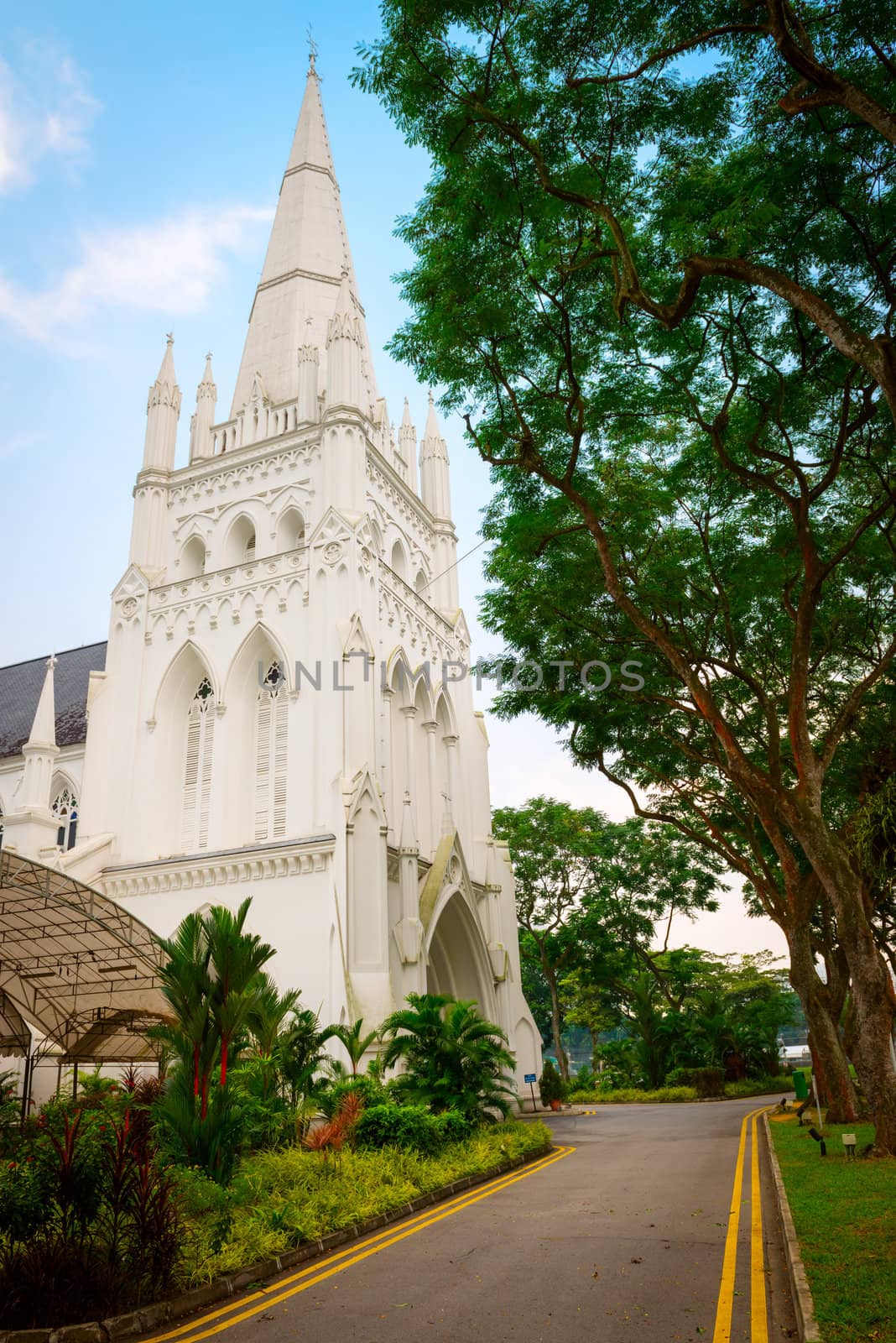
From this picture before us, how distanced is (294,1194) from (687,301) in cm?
974

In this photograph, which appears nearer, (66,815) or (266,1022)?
(266,1022)

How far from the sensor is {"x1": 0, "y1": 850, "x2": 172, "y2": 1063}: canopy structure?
16188 millimetres

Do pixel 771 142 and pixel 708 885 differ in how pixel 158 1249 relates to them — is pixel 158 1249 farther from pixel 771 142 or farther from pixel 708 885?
pixel 708 885

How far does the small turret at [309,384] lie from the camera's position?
1099 inches

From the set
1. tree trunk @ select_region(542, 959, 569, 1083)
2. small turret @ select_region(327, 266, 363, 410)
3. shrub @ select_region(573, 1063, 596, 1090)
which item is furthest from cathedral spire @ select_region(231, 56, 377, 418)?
shrub @ select_region(573, 1063, 596, 1090)

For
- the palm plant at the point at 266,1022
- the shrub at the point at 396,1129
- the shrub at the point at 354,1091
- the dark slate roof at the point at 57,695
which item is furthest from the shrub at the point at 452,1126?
the dark slate roof at the point at 57,695

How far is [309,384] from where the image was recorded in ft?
92.9

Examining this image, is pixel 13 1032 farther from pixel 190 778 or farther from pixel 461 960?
pixel 461 960

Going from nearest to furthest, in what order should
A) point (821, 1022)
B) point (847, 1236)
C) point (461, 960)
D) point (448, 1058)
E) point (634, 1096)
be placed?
1. point (847, 1236)
2. point (448, 1058)
3. point (821, 1022)
4. point (461, 960)
5. point (634, 1096)

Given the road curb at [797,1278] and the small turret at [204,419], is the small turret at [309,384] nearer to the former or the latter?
the small turret at [204,419]

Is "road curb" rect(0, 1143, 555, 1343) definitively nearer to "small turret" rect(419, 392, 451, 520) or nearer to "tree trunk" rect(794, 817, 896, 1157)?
"tree trunk" rect(794, 817, 896, 1157)

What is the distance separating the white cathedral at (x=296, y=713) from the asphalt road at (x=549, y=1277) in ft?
29.5

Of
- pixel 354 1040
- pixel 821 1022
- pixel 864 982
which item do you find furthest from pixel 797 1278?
pixel 354 1040

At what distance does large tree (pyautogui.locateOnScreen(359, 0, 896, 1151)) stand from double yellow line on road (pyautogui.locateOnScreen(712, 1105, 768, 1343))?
210cm
